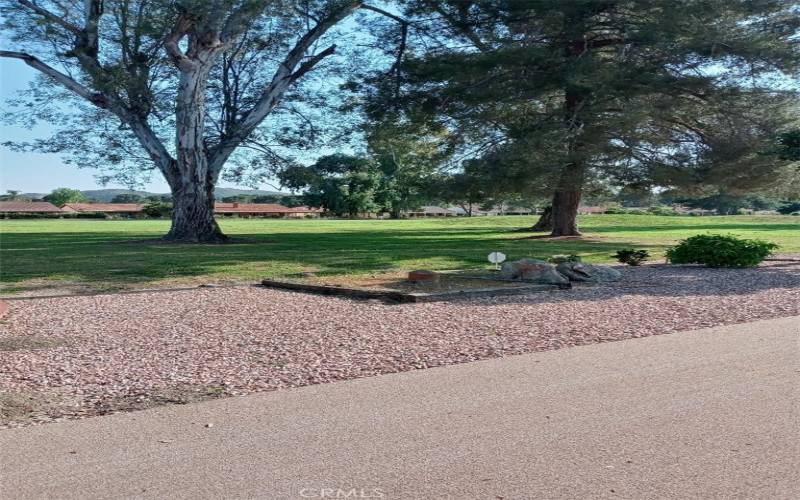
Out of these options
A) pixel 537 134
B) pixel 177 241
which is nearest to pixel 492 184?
pixel 537 134

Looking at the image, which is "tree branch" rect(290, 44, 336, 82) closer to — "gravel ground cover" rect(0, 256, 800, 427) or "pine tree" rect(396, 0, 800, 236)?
"pine tree" rect(396, 0, 800, 236)

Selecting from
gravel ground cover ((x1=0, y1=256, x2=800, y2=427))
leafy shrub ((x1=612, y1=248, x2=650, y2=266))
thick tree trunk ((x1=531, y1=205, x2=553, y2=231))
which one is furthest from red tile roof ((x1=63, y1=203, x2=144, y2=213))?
gravel ground cover ((x1=0, y1=256, x2=800, y2=427))

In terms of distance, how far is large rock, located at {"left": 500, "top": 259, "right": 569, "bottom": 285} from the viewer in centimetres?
1186

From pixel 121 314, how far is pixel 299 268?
648 centimetres

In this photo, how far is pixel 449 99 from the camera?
76.5ft

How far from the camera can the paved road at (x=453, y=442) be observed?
3.46m

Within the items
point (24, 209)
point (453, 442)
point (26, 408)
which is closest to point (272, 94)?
point (26, 408)

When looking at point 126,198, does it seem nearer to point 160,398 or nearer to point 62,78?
point 62,78

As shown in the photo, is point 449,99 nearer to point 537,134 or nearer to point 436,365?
point 537,134

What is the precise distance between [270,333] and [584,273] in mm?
7027

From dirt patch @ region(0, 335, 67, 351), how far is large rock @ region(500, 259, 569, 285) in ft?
24.3

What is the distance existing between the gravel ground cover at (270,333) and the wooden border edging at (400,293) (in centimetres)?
27

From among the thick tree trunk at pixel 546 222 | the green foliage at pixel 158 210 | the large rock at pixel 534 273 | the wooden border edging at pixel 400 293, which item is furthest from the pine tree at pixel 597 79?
the green foliage at pixel 158 210

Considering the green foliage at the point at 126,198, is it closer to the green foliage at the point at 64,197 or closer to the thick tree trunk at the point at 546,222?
the green foliage at the point at 64,197
